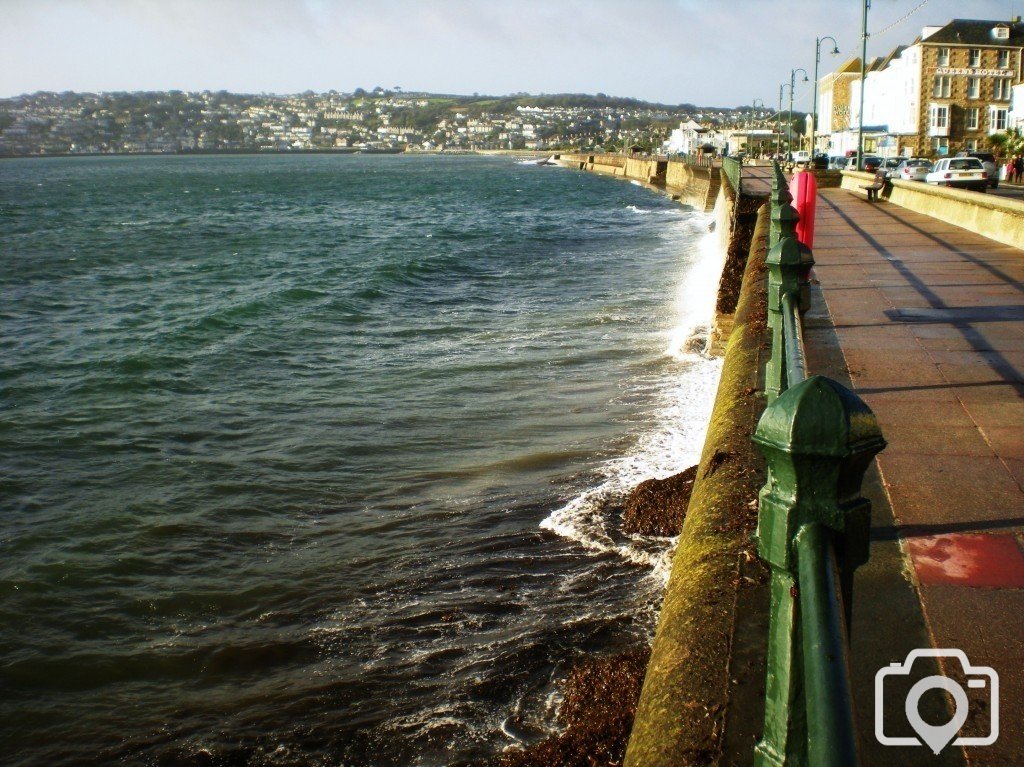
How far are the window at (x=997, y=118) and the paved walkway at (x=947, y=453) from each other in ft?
208

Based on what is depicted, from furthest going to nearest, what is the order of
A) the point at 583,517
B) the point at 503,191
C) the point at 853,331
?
1. the point at 503,191
2. the point at 853,331
3. the point at 583,517

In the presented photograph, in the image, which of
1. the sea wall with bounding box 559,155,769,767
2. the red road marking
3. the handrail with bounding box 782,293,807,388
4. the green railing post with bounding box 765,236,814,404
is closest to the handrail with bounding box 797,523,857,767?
the handrail with bounding box 782,293,807,388

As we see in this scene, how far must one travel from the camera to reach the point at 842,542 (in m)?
1.74

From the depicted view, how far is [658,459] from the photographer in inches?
334

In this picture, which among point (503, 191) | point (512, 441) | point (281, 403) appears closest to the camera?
point (512, 441)

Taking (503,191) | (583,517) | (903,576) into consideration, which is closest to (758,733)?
(903,576)

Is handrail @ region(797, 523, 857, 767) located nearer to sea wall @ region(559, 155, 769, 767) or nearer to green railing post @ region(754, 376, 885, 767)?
green railing post @ region(754, 376, 885, 767)

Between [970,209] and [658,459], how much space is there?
11.2m

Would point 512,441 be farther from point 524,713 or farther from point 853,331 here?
point 524,713

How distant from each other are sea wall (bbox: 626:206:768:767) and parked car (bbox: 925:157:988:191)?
28969 millimetres

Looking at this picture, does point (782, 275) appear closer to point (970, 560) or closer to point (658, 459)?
Answer: point (970, 560)

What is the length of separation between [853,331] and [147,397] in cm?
924

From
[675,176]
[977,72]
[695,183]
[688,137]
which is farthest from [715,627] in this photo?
[688,137]

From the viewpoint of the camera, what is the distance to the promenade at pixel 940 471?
3.23 m
